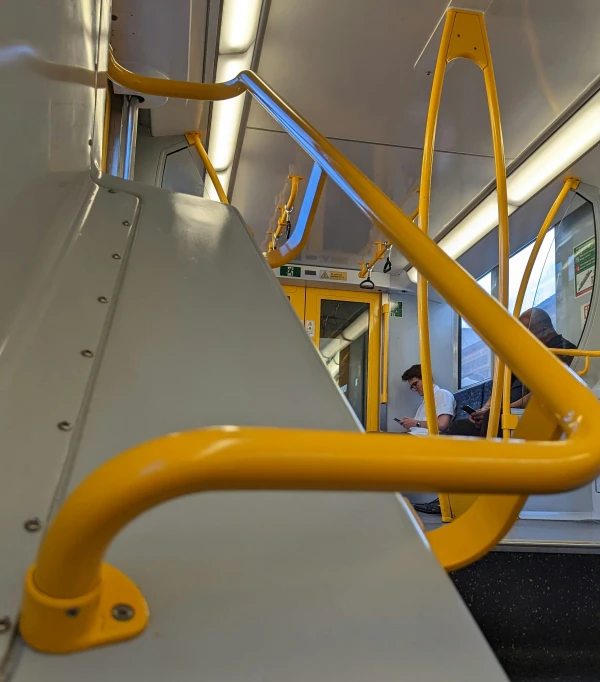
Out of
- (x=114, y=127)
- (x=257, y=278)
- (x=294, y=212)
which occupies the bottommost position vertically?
(x=257, y=278)

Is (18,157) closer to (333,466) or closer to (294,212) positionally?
(333,466)

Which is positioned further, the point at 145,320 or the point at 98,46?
the point at 98,46

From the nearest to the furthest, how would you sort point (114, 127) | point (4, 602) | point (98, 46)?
point (4, 602)
point (98, 46)
point (114, 127)

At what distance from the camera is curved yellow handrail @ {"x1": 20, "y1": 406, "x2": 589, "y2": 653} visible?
347 mm

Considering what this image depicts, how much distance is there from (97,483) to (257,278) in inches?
30.1

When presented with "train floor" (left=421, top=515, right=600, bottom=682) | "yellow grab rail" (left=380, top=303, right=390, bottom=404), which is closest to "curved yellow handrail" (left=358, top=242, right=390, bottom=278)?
"yellow grab rail" (left=380, top=303, right=390, bottom=404)

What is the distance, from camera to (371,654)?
50cm

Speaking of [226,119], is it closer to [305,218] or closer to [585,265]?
[305,218]

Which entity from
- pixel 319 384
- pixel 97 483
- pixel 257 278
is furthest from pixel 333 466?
pixel 257 278

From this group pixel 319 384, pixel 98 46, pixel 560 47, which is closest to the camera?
pixel 319 384

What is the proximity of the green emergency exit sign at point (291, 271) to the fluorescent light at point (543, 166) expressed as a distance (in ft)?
5.11

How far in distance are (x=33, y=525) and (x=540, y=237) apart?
10.6 feet

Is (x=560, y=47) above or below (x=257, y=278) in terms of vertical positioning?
above

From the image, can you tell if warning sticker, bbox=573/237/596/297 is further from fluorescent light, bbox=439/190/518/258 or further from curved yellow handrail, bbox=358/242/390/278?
curved yellow handrail, bbox=358/242/390/278
